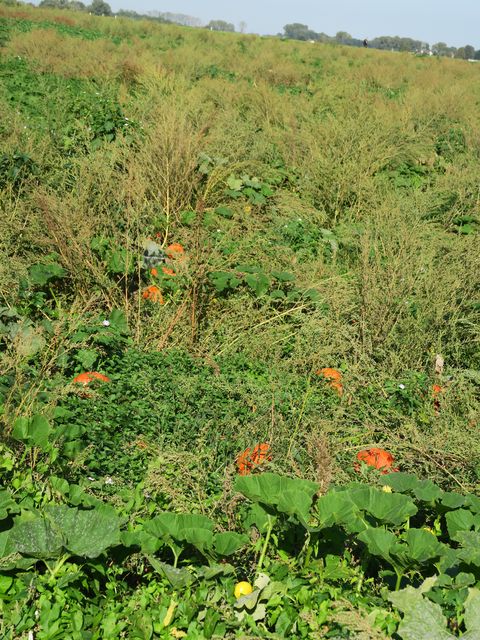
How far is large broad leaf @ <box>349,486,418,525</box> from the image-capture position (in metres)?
2.85

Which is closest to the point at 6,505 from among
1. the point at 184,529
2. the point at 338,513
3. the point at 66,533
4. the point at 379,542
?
the point at 66,533

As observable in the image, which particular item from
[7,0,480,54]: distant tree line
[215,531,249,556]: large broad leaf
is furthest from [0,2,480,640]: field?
[7,0,480,54]: distant tree line

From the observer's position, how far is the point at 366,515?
9.58 ft

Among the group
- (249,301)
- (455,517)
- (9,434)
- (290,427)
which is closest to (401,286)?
(249,301)

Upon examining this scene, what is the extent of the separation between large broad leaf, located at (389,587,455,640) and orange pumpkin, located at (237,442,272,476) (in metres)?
1.15

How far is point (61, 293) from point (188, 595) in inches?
127

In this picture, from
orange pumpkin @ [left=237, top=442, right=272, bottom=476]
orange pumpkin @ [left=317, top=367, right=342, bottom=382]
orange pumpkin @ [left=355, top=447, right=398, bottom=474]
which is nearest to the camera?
orange pumpkin @ [left=237, top=442, right=272, bottom=476]

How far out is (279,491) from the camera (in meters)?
2.88

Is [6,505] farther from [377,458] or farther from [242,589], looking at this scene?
[377,458]

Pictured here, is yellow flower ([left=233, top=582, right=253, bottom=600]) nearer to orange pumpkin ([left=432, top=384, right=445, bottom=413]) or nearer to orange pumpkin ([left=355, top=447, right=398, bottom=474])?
orange pumpkin ([left=355, top=447, right=398, bottom=474])

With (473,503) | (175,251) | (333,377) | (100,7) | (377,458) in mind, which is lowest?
(377,458)

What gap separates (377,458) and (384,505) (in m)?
0.97

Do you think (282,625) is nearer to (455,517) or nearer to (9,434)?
(455,517)

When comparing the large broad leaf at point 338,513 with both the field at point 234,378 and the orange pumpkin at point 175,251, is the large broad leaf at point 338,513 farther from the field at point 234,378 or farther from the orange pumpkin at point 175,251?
the orange pumpkin at point 175,251
